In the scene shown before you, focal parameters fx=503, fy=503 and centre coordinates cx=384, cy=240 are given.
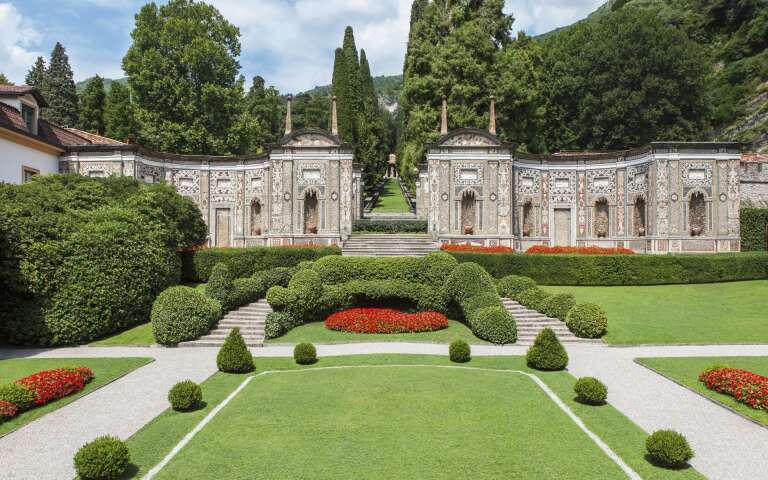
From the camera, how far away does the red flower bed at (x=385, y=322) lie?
21625 millimetres

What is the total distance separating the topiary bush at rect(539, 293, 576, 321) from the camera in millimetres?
22000

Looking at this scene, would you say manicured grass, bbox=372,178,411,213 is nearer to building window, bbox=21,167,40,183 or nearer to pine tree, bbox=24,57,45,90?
building window, bbox=21,167,40,183

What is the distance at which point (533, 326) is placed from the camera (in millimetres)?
21656

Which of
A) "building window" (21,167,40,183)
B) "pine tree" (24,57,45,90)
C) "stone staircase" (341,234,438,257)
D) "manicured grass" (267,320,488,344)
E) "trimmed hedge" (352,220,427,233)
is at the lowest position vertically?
"manicured grass" (267,320,488,344)

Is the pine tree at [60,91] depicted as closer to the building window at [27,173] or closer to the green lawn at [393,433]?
the building window at [27,173]

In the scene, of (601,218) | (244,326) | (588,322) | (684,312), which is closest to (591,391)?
(588,322)

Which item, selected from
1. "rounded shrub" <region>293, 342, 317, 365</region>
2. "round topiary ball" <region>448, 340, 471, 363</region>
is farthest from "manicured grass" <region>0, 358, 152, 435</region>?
"round topiary ball" <region>448, 340, 471, 363</region>

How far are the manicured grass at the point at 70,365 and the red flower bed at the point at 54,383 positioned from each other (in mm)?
159

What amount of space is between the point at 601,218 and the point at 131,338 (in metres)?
34.7

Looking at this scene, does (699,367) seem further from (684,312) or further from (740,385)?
(684,312)

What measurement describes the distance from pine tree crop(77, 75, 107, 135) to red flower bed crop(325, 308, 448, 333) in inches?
2153

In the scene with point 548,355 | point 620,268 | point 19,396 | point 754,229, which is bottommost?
point 19,396

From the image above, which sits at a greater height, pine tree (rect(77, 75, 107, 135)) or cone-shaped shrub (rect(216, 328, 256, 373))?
pine tree (rect(77, 75, 107, 135))

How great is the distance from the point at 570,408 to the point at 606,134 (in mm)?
44668
